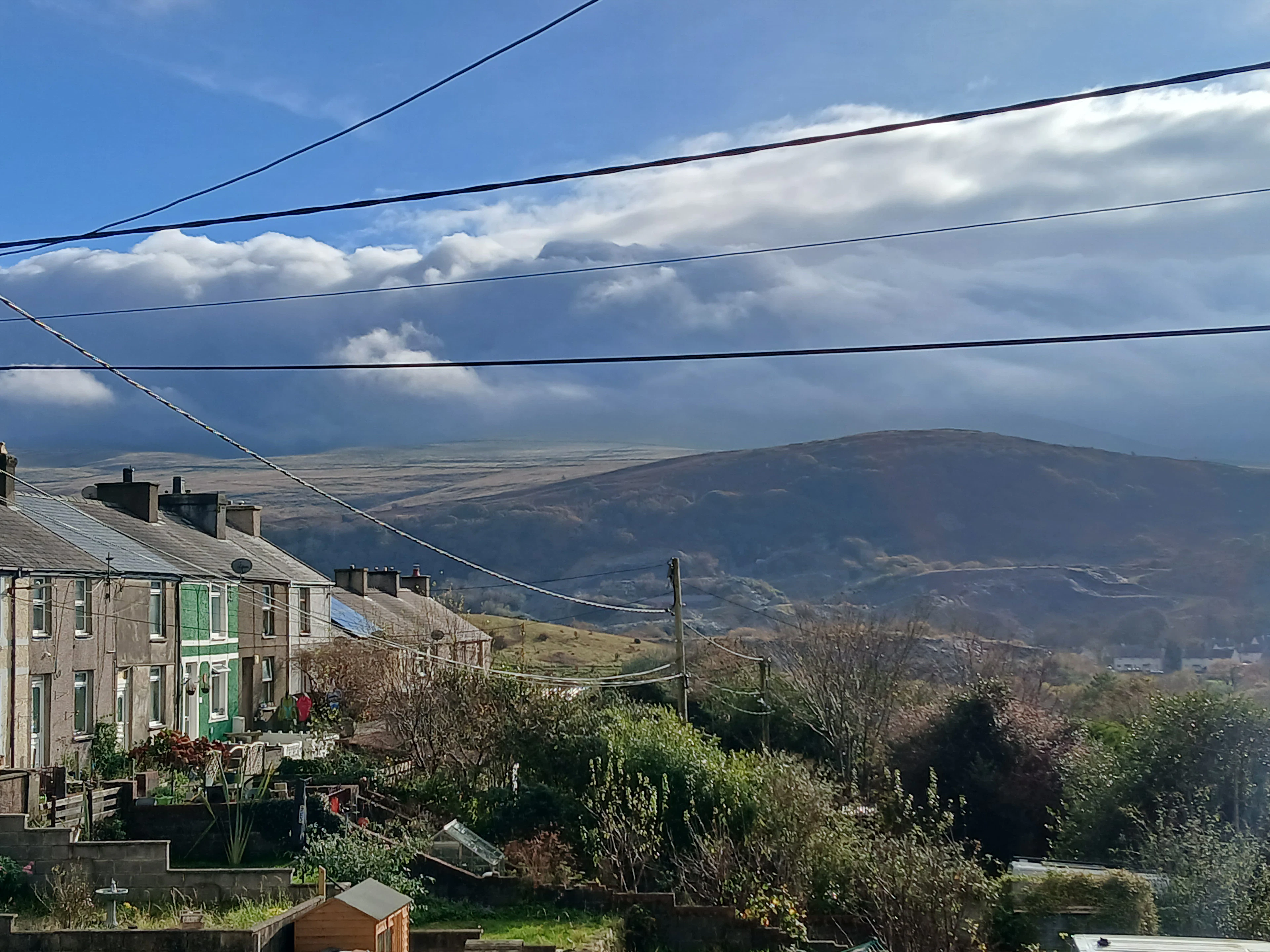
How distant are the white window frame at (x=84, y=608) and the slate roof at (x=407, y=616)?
17.2m

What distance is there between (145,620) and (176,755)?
5670 millimetres

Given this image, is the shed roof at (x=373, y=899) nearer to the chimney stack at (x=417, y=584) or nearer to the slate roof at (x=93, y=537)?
the slate roof at (x=93, y=537)

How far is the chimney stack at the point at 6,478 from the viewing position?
3011 centimetres

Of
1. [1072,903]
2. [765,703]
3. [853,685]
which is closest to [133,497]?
[765,703]

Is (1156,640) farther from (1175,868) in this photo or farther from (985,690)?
(1175,868)

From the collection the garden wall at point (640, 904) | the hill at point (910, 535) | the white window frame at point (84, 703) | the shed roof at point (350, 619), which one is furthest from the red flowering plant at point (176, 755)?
the hill at point (910, 535)

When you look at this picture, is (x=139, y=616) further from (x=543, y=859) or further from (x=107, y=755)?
(x=543, y=859)

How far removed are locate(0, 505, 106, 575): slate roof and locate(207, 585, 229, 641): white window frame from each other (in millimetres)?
6495

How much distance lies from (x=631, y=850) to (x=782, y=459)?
17309 centimetres

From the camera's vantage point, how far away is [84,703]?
98.3ft

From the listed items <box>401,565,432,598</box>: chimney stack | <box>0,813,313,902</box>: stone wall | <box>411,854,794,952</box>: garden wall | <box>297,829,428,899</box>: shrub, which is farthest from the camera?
<box>401,565,432,598</box>: chimney stack

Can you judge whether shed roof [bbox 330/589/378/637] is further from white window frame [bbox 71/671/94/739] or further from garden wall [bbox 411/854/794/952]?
garden wall [bbox 411/854/794/952]

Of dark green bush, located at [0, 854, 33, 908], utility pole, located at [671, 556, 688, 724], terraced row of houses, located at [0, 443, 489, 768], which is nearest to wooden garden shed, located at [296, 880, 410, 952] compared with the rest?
dark green bush, located at [0, 854, 33, 908]

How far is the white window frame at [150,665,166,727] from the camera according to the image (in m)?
33.8
